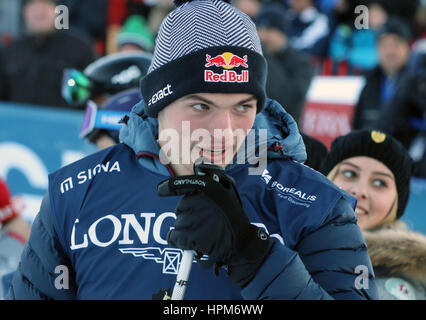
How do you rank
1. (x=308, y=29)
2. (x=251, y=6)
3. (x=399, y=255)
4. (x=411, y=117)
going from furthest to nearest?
(x=308, y=29) < (x=251, y=6) < (x=411, y=117) < (x=399, y=255)

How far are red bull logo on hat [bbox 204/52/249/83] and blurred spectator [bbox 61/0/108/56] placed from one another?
7237 millimetres

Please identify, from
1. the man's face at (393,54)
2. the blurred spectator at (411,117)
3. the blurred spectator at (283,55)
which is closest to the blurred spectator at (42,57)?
the blurred spectator at (283,55)

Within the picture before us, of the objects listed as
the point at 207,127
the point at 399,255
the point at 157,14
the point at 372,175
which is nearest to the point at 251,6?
the point at 157,14

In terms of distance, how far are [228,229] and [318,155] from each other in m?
1.52

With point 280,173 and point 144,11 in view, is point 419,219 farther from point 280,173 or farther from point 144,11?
point 144,11

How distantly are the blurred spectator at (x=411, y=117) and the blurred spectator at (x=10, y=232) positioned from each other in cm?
313

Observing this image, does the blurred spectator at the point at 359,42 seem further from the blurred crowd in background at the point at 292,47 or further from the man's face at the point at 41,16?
the man's face at the point at 41,16

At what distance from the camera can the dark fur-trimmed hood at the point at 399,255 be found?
9.53ft

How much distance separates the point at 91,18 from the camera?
934 centimetres

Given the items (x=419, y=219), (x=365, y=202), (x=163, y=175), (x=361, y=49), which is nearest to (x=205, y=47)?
(x=163, y=175)

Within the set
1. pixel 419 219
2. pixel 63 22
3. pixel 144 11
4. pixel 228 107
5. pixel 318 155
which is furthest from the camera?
pixel 144 11

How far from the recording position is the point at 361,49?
28.0 feet

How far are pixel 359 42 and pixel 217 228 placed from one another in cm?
713

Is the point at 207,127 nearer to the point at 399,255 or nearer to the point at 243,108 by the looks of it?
the point at 243,108
